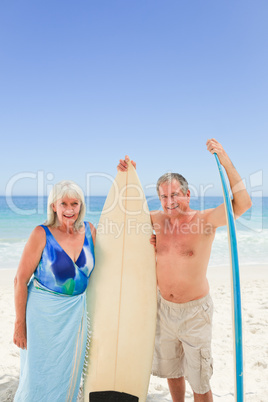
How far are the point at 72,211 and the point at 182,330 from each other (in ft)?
3.64

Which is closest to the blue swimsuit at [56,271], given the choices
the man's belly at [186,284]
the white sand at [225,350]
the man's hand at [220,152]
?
the man's belly at [186,284]

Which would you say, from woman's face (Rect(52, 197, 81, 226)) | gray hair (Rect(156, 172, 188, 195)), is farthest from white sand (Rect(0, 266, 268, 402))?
gray hair (Rect(156, 172, 188, 195))

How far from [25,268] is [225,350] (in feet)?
8.55

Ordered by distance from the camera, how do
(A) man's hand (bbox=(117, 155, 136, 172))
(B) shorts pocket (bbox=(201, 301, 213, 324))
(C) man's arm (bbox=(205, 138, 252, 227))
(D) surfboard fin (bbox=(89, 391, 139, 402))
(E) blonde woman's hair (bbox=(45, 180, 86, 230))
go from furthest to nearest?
(A) man's hand (bbox=(117, 155, 136, 172)), (D) surfboard fin (bbox=(89, 391, 139, 402)), (B) shorts pocket (bbox=(201, 301, 213, 324)), (E) blonde woman's hair (bbox=(45, 180, 86, 230)), (C) man's arm (bbox=(205, 138, 252, 227))

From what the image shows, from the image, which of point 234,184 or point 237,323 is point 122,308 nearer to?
point 237,323

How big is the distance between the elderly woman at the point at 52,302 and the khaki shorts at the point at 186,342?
61cm

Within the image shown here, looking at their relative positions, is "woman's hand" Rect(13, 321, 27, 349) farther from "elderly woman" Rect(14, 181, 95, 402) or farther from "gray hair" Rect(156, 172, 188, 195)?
"gray hair" Rect(156, 172, 188, 195)

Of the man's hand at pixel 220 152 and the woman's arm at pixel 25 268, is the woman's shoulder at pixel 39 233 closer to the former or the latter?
the woman's arm at pixel 25 268

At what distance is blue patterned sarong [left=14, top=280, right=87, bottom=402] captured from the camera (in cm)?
204

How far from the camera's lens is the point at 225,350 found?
354 cm

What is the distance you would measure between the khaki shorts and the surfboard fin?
0.30m

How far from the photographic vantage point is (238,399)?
68.0 inches

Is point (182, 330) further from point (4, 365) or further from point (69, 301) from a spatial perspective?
point (4, 365)

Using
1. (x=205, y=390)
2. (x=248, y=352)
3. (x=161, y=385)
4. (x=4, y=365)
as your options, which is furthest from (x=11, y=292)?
(x=205, y=390)
